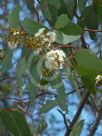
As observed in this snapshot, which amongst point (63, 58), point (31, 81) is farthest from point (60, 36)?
point (31, 81)

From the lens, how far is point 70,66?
5.28ft

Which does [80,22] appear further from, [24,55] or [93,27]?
[24,55]

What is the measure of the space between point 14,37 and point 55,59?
0.51ft

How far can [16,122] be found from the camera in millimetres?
1764

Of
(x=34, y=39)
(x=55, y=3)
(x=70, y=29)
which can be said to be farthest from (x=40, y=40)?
(x=55, y=3)

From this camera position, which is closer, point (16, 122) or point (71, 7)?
point (16, 122)

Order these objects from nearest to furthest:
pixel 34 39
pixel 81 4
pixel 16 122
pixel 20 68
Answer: pixel 34 39 → pixel 20 68 → pixel 16 122 → pixel 81 4

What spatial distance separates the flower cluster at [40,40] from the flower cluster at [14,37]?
0.03m

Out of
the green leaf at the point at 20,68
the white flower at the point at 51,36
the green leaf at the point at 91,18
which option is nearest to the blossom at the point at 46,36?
the white flower at the point at 51,36

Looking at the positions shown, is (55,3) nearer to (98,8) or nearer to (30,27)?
(98,8)

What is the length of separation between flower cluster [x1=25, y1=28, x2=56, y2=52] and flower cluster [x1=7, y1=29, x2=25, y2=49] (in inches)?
1.2

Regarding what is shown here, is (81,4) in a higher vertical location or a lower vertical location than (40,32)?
higher

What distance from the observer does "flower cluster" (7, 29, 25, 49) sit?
5.08ft

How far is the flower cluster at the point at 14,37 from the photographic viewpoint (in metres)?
1.55
